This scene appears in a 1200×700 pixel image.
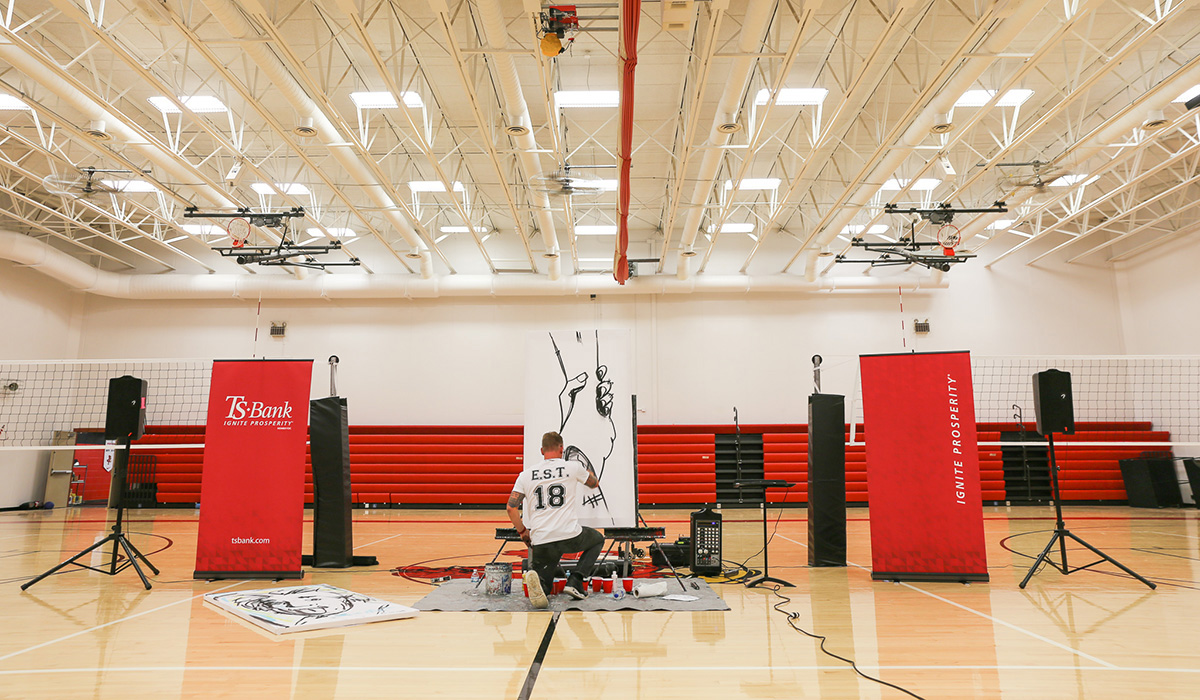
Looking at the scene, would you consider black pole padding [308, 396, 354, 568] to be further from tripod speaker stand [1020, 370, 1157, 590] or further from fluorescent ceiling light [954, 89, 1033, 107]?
fluorescent ceiling light [954, 89, 1033, 107]

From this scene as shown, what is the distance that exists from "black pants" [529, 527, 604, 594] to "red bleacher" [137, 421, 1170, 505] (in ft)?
28.9

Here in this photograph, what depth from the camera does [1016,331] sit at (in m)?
16.0

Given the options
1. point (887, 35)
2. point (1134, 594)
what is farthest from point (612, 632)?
point (887, 35)

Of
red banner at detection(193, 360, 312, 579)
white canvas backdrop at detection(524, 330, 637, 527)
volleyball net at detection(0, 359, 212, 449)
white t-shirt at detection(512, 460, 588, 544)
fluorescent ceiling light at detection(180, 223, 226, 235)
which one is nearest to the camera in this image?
white t-shirt at detection(512, 460, 588, 544)

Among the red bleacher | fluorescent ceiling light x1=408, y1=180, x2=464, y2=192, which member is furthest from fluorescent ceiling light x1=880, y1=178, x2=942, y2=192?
fluorescent ceiling light x1=408, y1=180, x2=464, y2=192

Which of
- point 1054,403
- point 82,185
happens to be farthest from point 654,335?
point 82,185

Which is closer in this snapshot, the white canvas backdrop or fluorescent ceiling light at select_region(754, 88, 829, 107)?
the white canvas backdrop

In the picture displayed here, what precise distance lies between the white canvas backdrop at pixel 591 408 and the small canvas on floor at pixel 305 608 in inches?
82.4

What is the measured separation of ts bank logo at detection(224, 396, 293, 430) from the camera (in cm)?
660

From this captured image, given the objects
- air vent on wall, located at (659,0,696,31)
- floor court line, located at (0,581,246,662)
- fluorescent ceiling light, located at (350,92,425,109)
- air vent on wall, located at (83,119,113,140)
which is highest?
fluorescent ceiling light, located at (350,92,425,109)

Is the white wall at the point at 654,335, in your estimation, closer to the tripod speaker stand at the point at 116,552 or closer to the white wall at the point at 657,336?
the white wall at the point at 657,336

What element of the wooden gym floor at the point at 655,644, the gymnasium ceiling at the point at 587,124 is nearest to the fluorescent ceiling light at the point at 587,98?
the gymnasium ceiling at the point at 587,124

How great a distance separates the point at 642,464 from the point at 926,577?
28.6 feet

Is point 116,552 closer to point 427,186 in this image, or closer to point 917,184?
point 427,186
